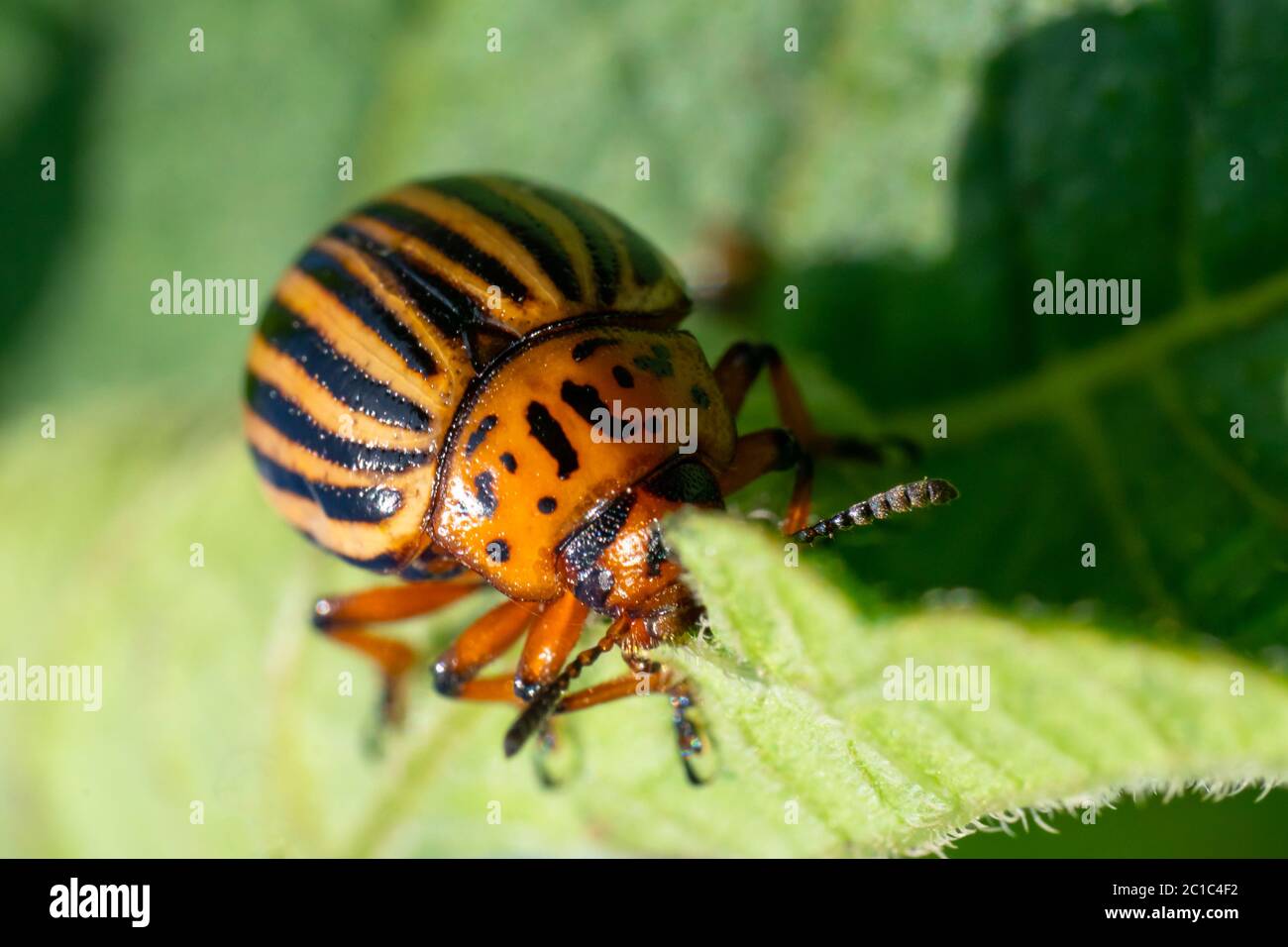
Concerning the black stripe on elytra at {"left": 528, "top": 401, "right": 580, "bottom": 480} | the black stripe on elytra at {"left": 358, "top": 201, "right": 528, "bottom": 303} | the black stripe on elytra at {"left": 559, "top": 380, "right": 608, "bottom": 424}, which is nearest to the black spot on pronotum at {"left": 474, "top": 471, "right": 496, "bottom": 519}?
the black stripe on elytra at {"left": 528, "top": 401, "right": 580, "bottom": 480}

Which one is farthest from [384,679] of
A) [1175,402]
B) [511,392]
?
[1175,402]

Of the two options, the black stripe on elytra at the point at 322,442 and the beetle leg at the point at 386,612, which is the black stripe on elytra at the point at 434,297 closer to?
the black stripe on elytra at the point at 322,442

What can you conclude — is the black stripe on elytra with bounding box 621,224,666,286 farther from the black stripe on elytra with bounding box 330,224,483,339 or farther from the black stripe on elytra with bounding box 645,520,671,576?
the black stripe on elytra with bounding box 645,520,671,576

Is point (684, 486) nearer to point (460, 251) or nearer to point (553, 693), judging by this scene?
point (553, 693)


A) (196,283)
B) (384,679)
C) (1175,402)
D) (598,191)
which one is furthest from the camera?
(196,283)

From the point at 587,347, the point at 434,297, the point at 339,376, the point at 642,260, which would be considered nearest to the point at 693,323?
the point at 642,260

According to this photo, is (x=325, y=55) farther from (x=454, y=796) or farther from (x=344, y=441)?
(x=454, y=796)

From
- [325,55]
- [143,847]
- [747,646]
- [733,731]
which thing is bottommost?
[143,847]
